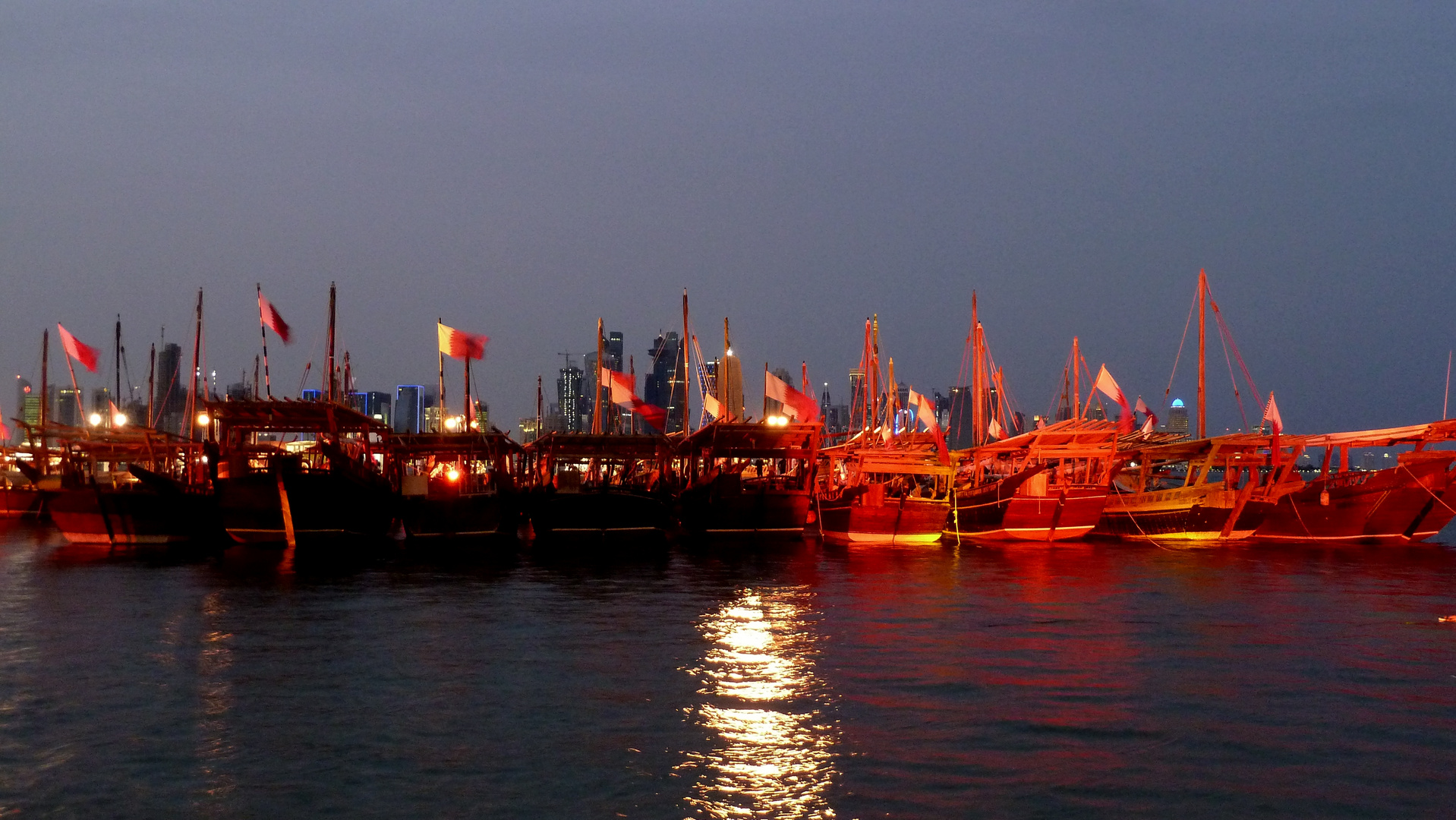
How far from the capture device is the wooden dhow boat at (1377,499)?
181 ft

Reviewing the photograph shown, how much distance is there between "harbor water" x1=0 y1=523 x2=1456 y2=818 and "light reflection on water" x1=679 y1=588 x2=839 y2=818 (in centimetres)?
8

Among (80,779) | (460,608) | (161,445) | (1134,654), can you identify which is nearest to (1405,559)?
(1134,654)

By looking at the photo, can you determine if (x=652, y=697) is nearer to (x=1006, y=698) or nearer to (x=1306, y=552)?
(x=1006, y=698)

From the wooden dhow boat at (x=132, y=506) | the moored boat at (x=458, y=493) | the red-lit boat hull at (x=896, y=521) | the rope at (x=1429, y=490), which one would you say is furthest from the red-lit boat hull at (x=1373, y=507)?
the wooden dhow boat at (x=132, y=506)

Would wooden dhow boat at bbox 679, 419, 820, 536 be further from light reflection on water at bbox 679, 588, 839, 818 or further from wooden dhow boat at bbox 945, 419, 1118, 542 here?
light reflection on water at bbox 679, 588, 839, 818

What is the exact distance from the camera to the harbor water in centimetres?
1453

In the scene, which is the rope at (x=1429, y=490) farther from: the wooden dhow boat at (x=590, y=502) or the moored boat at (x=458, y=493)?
the moored boat at (x=458, y=493)

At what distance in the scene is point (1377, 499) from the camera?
56625mm

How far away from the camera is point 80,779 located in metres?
15.0

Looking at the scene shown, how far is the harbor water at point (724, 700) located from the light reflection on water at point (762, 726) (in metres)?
0.08

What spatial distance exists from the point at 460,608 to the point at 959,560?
2442cm

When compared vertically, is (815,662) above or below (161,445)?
below

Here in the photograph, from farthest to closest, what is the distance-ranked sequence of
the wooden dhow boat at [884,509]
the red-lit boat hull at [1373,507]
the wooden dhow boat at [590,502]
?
the wooden dhow boat at [590,502]
the wooden dhow boat at [884,509]
the red-lit boat hull at [1373,507]

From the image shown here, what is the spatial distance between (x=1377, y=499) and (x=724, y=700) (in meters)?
49.4
